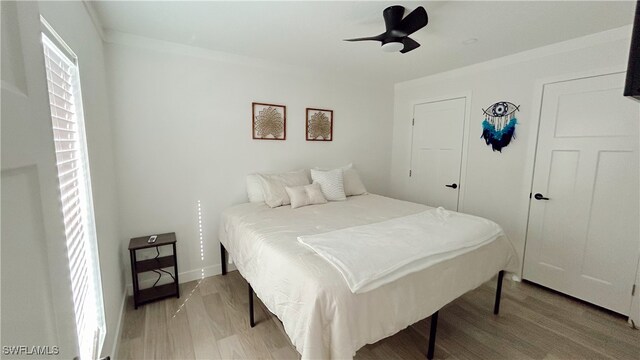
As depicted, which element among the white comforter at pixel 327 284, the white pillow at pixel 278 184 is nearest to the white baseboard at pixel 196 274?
the white comforter at pixel 327 284

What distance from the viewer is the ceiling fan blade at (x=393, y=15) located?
180 centimetres

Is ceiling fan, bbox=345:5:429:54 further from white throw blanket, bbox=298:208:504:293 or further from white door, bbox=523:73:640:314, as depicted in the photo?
white door, bbox=523:73:640:314

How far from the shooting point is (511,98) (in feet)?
9.21

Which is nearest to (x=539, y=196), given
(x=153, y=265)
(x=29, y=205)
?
(x=29, y=205)

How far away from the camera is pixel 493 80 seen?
2939 mm

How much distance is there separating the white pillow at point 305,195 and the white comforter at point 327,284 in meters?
0.31

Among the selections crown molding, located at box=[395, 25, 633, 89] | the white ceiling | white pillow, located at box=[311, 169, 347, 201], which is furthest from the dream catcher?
white pillow, located at box=[311, 169, 347, 201]

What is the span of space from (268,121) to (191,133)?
0.83 meters

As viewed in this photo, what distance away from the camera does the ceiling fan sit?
1.75m

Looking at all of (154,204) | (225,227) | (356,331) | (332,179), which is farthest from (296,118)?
(356,331)

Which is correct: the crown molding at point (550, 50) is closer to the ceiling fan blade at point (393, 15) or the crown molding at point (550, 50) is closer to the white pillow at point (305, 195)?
the ceiling fan blade at point (393, 15)

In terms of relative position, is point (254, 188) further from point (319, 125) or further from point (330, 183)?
point (319, 125)

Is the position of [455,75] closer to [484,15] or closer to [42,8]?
[484,15]

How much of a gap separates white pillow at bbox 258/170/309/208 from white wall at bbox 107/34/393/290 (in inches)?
9.3
